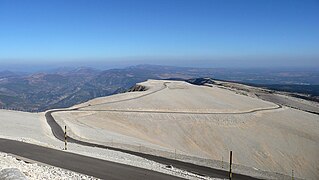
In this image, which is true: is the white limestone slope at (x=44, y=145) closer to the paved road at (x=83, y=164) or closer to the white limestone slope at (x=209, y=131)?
the paved road at (x=83, y=164)

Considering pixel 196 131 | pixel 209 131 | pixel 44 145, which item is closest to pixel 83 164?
pixel 44 145

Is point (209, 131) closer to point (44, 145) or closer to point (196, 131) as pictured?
point (196, 131)

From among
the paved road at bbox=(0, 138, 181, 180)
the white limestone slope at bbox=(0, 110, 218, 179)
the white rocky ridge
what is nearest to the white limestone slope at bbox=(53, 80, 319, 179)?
the white rocky ridge

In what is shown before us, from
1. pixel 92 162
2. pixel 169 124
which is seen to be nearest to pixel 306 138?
pixel 169 124

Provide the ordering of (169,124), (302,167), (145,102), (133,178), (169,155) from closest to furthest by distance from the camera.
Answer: (133,178), (169,155), (302,167), (169,124), (145,102)

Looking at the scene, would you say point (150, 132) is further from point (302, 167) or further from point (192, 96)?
point (192, 96)

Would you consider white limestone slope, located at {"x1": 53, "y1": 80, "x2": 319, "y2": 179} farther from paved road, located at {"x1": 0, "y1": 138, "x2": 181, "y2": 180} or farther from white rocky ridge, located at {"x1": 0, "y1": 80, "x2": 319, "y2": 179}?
paved road, located at {"x1": 0, "y1": 138, "x2": 181, "y2": 180}
